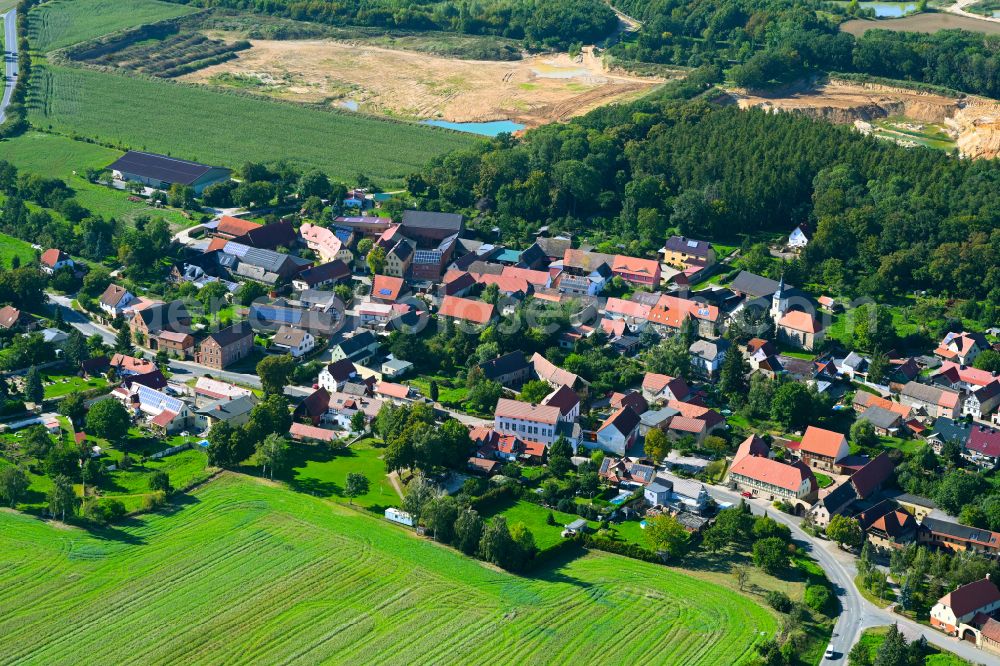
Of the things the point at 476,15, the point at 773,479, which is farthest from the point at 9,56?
the point at 773,479

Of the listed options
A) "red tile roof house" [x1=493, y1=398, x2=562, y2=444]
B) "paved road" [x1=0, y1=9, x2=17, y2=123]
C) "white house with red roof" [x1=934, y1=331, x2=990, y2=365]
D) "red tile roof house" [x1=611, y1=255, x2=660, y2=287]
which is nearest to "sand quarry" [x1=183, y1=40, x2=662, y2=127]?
"paved road" [x1=0, y1=9, x2=17, y2=123]

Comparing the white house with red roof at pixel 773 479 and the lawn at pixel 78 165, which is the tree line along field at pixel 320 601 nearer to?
the white house with red roof at pixel 773 479

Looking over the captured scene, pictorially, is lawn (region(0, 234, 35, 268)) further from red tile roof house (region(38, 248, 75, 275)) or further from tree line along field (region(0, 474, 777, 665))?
tree line along field (region(0, 474, 777, 665))

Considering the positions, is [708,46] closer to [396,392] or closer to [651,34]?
[651,34]

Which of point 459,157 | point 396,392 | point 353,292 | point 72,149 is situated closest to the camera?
point 396,392

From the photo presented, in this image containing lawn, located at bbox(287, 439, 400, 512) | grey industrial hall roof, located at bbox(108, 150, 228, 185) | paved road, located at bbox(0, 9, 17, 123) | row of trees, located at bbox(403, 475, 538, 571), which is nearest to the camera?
row of trees, located at bbox(403, 475, 538, 571)

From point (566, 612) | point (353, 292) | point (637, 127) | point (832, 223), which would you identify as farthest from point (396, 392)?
point (637, 127)

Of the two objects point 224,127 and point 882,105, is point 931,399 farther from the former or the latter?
point 224,127
